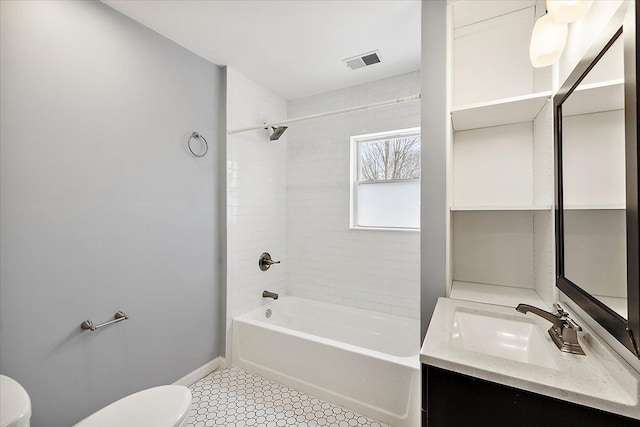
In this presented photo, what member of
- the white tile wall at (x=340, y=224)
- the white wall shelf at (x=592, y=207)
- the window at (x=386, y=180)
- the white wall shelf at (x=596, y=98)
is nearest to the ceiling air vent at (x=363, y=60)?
the white tile wall at (x=340, y=224)

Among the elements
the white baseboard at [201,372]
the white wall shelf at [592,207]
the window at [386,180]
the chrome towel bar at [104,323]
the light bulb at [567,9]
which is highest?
the light bulb at [567,9]

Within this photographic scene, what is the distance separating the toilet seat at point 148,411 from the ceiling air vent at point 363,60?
2.65 m

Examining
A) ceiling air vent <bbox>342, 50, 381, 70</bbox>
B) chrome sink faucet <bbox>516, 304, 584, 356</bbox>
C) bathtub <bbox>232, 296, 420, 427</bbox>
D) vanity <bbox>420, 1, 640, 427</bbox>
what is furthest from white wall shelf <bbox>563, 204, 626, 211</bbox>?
ceiling air vent <bbox>342, 50, 381, 70</bbox>

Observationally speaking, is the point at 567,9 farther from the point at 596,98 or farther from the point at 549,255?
the point at 549,255

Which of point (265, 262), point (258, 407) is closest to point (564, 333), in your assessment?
point (258, 407)

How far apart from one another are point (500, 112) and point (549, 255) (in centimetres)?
81

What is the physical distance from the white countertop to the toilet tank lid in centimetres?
138

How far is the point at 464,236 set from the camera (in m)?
1.94

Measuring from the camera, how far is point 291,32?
208 cm

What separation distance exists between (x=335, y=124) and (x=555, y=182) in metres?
2.08

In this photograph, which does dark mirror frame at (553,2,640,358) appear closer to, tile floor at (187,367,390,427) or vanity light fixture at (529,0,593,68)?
vanity light fixture at (529,0,593,68)

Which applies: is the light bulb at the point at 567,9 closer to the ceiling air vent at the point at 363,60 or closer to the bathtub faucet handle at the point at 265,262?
the ceiling air vent at the point at 363,60

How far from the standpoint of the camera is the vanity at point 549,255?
772mm

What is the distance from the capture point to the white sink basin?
3.77ft
